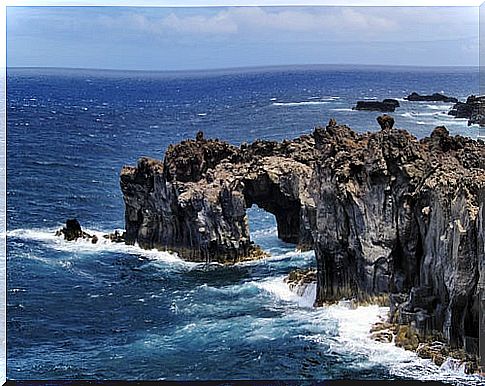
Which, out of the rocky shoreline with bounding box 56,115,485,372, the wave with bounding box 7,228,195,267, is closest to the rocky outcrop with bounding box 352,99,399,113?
the rocky shoreline with bounding box 56,115,485,372

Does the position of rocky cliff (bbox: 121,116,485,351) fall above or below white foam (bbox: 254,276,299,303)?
above

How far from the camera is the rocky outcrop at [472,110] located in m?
7.16

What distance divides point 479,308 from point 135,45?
368cm

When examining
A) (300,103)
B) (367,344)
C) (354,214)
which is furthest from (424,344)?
(300,103)

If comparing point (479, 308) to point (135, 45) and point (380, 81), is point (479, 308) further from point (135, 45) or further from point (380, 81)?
point (135, 45)

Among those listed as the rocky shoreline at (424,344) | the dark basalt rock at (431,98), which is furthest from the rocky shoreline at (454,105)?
the rocky shoreline at (424,344)

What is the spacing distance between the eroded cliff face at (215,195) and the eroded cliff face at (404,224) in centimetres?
46

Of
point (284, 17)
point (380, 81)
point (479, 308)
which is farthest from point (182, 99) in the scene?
point (479, 308)

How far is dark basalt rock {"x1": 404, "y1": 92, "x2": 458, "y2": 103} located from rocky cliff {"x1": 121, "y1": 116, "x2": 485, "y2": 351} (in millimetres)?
253

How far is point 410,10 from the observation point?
7.34m

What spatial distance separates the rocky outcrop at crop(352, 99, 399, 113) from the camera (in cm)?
769

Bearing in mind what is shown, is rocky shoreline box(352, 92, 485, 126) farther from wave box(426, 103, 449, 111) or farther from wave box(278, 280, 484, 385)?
wave box(278, 280, 484, 385)

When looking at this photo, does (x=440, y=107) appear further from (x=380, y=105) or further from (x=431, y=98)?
(x=380, y=105)

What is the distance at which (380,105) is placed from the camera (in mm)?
7703
